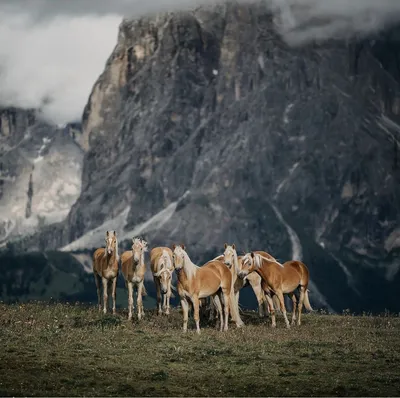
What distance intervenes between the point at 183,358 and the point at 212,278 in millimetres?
8905

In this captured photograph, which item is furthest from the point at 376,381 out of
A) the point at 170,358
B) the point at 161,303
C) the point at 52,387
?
the point at 161,303

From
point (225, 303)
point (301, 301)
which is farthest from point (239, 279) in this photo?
point (225, 303)

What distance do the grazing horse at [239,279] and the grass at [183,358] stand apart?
2.47 metres

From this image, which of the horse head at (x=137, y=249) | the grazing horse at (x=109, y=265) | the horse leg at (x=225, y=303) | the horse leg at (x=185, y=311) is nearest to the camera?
the horse leg at (x=185, y=311)

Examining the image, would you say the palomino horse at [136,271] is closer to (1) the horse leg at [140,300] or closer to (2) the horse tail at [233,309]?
(1) the horse leg at [140,300]

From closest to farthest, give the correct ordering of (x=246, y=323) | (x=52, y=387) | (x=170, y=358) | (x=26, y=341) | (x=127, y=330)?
(x=52, y=387), (x=170, y=358), (x=26, y=341), (x=127, y=330), (x=246, y=323)

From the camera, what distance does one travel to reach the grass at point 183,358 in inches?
1261

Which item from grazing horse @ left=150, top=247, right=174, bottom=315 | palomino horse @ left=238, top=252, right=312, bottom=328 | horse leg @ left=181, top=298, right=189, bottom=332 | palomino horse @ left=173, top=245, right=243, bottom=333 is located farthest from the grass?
grazing horse @ left=150, top=247, right=174, bottom=315

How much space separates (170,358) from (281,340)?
21.5 ft

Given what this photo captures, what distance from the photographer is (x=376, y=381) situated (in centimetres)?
3322

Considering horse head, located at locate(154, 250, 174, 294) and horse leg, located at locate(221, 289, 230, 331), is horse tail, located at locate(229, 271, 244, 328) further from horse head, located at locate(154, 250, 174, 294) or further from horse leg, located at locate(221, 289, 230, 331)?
horse head, located at locate(154, 250, 174, 294)

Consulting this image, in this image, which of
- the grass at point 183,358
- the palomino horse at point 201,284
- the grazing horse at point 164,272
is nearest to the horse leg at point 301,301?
the grass at point 183,358

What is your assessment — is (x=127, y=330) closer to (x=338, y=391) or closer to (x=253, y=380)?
(x=253, y=380)

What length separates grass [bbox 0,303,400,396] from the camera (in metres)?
32.0
